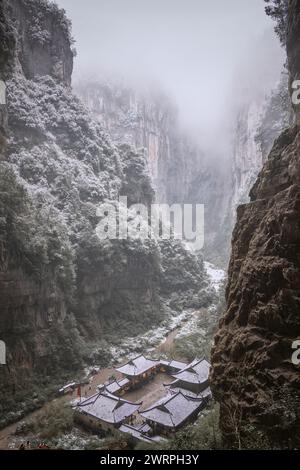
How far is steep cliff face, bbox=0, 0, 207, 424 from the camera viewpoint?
909 inches

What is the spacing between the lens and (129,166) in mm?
49781

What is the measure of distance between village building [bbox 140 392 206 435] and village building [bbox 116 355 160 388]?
14.9ft

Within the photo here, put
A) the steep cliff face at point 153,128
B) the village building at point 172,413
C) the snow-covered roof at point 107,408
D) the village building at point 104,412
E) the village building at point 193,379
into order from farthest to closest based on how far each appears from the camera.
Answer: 1. the steep cliff face at point 153,128
2. the village building at point 193,379
3. the snow-covered roof at point 107,408
4. the village building at point 104,412
5. the village building at point 172,413

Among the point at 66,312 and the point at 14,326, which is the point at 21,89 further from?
the point at 14,326

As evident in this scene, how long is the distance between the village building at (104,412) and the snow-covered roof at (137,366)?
14.1ft

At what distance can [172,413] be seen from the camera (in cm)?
1825

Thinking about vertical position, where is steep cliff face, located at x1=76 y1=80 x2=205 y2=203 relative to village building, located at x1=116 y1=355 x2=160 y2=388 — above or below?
above

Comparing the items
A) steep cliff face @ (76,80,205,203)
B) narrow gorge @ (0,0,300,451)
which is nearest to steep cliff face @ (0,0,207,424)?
narrow gorge @ (0,0,300,451)

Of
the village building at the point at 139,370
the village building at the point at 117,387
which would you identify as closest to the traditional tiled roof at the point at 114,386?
the village building at the point at 117,387

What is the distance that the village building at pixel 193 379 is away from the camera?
867 inches

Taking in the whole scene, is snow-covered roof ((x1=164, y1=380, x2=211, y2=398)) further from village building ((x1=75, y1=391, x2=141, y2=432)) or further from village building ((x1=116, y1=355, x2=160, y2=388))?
village building ((x1=75, y1=391, x2=141, y2=432))

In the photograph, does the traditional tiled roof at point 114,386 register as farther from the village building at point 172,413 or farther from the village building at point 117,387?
the village building at point 172,413

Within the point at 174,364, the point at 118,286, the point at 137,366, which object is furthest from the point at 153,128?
the point at 137,366
